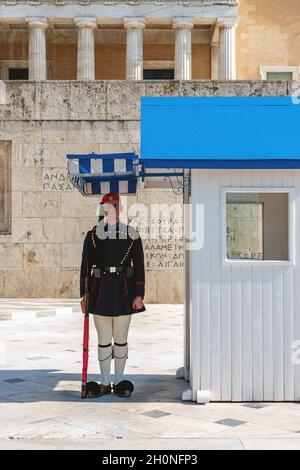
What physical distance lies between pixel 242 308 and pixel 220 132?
181 centimetres

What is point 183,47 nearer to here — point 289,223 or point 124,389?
point 289,223

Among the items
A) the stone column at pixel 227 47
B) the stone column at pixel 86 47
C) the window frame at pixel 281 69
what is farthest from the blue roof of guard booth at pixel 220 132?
the window frame at pixel 281 69

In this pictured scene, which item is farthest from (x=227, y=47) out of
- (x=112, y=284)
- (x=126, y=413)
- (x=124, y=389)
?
(x=126, y=413)

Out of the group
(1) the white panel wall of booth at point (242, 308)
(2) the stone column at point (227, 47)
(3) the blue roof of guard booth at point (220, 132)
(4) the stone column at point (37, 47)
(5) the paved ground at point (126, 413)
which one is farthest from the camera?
(2) the stone column at point (227, 47)

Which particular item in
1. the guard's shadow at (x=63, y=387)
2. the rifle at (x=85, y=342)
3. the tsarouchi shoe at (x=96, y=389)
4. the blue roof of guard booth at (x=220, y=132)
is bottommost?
the guard's shadow at (x=63, y=387)

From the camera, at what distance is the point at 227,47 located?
114 feet

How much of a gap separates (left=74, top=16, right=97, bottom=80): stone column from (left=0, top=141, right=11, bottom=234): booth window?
14484 mm

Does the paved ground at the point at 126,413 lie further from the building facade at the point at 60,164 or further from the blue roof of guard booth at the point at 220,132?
the building facade at the point at 60,164

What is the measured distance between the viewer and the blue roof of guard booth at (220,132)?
23.2 feet

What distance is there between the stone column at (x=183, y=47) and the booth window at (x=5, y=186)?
16.0 metres

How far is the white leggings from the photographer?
24.7 ft

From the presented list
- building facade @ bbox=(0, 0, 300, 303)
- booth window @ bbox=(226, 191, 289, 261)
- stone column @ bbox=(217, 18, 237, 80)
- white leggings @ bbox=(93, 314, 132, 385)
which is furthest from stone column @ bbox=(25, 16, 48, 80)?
white leggings @ bbox=(93, 314, 132, 385)

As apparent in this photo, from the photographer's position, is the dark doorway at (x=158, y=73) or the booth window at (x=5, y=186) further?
the dark doorway at (x=158, y=73)
